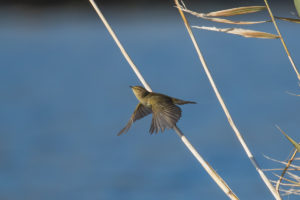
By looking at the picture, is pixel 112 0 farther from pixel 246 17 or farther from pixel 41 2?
pixel 246 17

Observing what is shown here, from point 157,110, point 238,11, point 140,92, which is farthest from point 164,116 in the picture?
point 238,11

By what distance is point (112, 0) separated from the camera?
40.5ft

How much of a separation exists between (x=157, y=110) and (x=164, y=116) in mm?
113

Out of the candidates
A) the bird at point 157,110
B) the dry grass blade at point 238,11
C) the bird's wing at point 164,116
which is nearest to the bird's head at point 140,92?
the bird at point 157,110

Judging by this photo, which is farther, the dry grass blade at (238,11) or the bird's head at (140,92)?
the bird's head at (140,92)

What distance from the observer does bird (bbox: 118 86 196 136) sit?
1758 millimetres

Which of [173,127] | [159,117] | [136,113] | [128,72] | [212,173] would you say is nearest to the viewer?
[212,173]

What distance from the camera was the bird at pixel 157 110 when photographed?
1.76 m

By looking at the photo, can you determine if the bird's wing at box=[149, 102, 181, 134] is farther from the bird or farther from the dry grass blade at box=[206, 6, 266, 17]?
the dry grass blade at box=[206, 6, 266, 17]

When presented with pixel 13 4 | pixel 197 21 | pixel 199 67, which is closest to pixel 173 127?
pixel 199 67

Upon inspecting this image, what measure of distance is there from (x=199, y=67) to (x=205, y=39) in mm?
1637

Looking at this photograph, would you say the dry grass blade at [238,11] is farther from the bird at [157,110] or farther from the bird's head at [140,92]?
the bird's head at [140,92]

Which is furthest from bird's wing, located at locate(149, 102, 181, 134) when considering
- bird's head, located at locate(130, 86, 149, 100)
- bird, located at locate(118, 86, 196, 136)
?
bird's head, located at locate(130, 86, 149, 100)

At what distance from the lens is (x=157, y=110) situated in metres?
1.94
